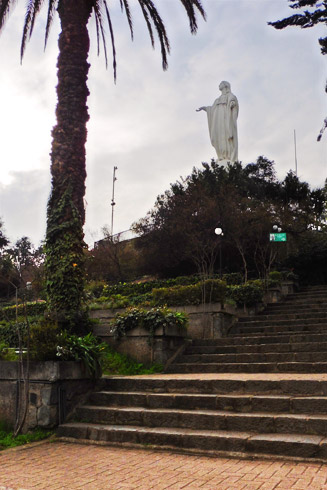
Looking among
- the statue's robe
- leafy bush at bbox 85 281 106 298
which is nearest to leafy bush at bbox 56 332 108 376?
leafy bush at bbox 85 281 106 298

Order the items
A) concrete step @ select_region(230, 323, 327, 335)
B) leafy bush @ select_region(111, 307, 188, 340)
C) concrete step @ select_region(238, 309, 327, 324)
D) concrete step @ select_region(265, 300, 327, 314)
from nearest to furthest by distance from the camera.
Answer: leafy bush @ select_region(111, 307, 188, 340), concrete step @ select_region(230, 323, 327, 335), concrete step @ select_region(238, 309, 327, 324), concrete step @ select_region(265, 300, 327, 314)

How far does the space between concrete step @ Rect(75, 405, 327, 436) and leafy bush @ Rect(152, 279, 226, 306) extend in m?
5.38

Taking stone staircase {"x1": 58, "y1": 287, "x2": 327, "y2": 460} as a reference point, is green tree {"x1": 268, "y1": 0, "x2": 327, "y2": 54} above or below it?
above

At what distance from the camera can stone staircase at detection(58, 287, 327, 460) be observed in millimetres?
5383

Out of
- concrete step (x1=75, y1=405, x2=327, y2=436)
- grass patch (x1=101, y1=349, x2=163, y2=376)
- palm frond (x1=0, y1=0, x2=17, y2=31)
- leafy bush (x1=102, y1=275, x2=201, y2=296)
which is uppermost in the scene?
palm frond (x1=0, y1=0, x2=17, y2=31)

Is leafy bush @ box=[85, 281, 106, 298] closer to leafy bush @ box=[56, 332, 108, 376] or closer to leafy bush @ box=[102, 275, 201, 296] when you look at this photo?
leafy bush @ box=[102, 275, 201, 296]

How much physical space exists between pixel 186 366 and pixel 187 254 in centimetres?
1320

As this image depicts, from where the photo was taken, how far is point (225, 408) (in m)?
6.35

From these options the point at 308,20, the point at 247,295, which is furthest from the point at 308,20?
the point at 247,295

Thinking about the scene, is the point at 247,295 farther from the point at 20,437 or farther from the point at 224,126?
the point at 224,126

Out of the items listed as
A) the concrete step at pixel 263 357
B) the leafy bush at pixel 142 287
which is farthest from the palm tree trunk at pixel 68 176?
the leafy bush at pixel 142 287

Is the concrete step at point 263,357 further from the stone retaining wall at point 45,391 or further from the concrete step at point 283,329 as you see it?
the stone retaining wall at point 45,391

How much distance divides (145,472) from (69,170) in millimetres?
6344

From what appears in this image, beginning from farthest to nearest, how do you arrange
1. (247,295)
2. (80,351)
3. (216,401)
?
(247,295) → (80,351) → (216,401)
